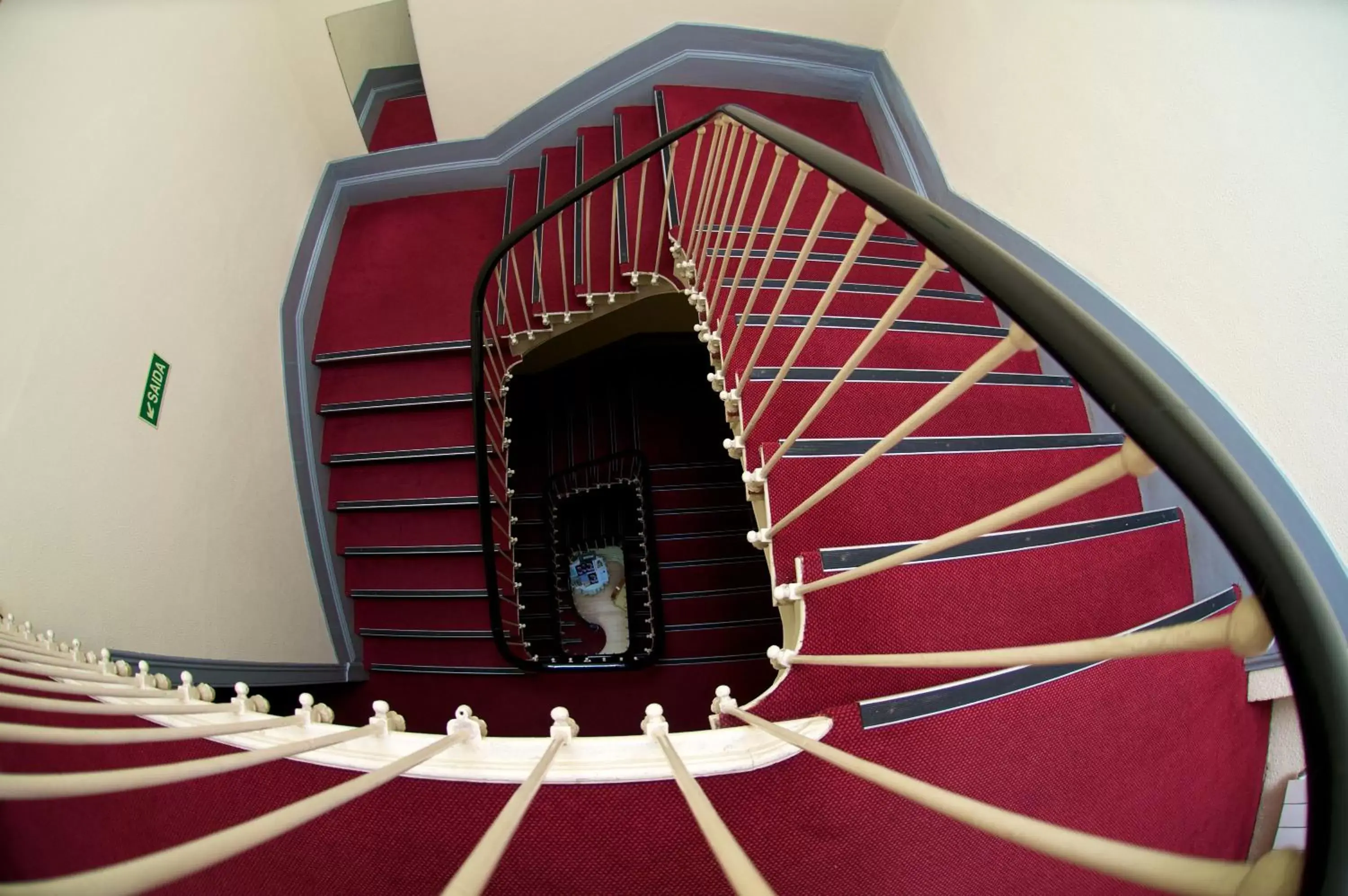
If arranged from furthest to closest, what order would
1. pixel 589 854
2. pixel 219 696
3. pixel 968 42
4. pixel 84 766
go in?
1. pixel 968 42
2. pixel 219 696
3. pixel 84 766
4. pixel 589 854

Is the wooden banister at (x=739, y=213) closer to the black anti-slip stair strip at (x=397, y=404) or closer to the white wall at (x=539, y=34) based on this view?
the black anti-slip stair strip at (x=397, y=404)

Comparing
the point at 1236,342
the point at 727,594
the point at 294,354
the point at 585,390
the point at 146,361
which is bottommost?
the point at 727,594

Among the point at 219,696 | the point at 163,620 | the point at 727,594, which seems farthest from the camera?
the point at 727,594

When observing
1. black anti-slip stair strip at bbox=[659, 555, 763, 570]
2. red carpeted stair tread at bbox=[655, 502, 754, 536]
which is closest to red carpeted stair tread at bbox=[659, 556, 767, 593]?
black anti-slip stair strip at bbox=[659, 555, 763, 570]

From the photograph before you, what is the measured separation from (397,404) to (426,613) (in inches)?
49.4

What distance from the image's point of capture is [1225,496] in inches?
20.1

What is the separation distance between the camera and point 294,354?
3500 mm

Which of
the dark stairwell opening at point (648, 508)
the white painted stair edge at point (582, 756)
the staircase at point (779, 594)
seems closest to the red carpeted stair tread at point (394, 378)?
the staircase at point (779, 594)

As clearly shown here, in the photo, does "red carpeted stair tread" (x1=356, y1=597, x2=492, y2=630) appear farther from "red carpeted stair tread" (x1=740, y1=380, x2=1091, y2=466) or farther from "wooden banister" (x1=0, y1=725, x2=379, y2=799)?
"wooden banister" (x1=0, y1=725, x2=379, y2=799)

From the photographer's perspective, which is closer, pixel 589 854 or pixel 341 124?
pixel 589 854

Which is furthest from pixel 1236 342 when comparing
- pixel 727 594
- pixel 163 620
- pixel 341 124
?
pixel 341 124

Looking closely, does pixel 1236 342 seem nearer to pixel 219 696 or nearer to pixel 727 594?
pixel 727 594

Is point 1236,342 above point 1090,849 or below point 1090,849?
above

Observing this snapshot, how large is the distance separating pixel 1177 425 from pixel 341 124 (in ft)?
15.5
